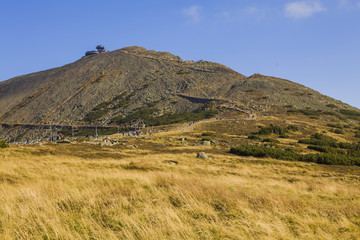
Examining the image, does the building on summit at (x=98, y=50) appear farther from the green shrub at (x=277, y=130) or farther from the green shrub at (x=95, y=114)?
the green shrub at (x=277, y=130)

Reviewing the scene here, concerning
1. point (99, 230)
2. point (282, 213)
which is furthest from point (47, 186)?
point (282, 213)

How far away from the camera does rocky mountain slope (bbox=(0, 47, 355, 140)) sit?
292 feet

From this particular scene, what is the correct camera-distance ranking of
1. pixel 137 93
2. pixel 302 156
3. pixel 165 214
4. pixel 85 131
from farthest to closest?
pixel 137 93 < pixel 85 131 < pixel 302 156 < pixel 165 214

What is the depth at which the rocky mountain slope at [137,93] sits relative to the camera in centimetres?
8894

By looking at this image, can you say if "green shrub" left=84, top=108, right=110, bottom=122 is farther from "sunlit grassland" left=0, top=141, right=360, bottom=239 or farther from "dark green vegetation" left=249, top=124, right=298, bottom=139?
"sunlit grassland" left=0, top=141, right=360, bottom=239

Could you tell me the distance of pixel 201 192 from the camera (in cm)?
695

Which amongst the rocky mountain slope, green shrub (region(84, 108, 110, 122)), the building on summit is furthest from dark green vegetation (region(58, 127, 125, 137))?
the building on summit

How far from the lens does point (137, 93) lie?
11112cm

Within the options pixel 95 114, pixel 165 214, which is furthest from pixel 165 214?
pixel 95 114

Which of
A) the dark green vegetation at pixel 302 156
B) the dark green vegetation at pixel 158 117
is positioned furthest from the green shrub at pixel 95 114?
the dark green vegetation at pixel 302 156

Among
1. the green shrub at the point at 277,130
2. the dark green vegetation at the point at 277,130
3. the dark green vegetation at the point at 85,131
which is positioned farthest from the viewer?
the dark green vegetation at the point at 85,131

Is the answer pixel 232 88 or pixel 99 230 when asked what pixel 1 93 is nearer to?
pixel 232 88

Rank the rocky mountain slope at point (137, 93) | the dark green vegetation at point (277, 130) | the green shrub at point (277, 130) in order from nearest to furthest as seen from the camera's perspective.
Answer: the dark green vegetation at point (277, 130) < the green shrub at point (277, 130) < the rocky mountain slope at point (137, 93)

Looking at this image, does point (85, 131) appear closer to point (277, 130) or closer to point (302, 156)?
point (277, 130)
